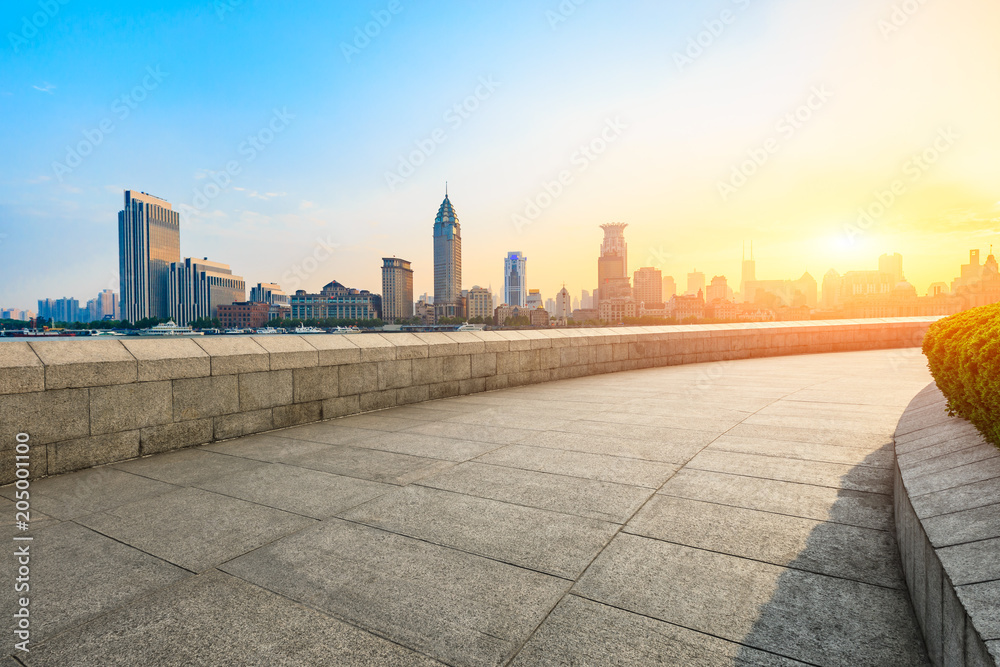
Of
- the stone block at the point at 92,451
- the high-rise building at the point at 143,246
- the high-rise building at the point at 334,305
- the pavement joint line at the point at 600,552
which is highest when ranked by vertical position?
the high-rise building at the point at 143,246

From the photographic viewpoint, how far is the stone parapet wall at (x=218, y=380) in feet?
15.6

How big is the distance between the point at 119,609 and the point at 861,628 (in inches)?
140

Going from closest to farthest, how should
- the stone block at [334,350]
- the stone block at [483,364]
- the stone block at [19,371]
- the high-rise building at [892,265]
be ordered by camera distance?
the stone block at [19,371]
the stone block at [334,350]
the stone block at [483,364]
the high-rise building at [892,265]

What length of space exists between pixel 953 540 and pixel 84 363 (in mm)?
6552

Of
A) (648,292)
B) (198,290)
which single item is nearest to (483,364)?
(198,290)

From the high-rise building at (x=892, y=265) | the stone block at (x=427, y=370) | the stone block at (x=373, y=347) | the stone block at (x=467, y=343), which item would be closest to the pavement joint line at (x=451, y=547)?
the stone block at (x=373, y=347)

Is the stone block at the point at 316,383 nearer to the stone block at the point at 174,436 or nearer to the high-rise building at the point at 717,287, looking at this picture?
the stone block at the point at 174,436

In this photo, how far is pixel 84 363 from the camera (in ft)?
16.3

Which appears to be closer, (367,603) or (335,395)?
(367,603)

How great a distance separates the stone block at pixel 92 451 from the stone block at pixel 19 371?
0.59 metres

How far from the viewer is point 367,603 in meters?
2.58

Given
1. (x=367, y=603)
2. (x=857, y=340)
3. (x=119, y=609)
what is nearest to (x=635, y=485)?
(x=367, y=603)

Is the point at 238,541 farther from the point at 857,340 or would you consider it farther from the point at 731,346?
the point at 857,340

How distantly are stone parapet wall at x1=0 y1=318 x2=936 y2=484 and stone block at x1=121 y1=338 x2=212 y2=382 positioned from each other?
11 mm
